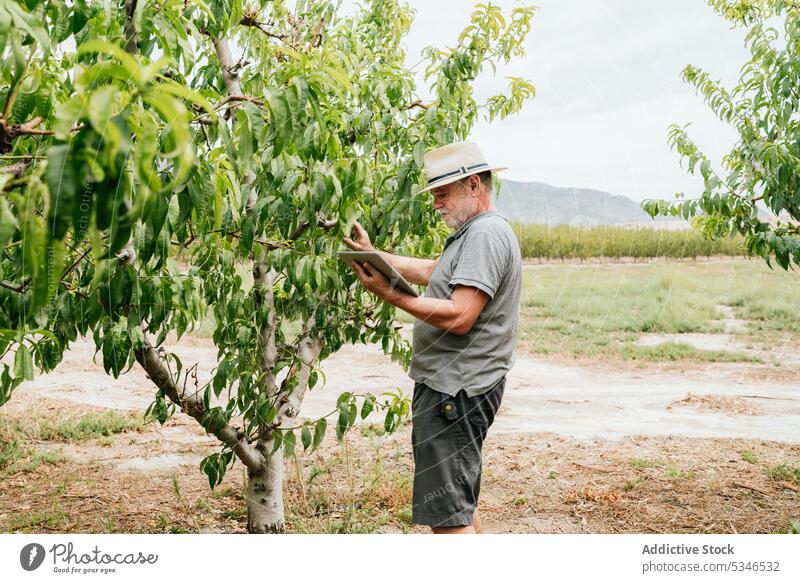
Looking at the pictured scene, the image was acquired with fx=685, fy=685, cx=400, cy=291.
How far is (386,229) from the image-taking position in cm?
210

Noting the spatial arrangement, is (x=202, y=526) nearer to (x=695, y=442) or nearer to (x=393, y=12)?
(x=393, y=12)

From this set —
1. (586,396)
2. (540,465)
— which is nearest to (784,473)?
(540,465)

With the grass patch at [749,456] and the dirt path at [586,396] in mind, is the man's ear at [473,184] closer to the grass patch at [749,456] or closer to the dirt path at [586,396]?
the grass patch at [749,456]

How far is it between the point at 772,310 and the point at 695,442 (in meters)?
6.64

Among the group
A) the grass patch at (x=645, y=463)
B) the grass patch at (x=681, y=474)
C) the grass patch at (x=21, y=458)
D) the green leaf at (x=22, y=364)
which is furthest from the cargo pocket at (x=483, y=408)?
the grass patch at (x=21, y=458)

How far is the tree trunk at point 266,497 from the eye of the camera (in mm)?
2648

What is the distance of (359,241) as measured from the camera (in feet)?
6.82

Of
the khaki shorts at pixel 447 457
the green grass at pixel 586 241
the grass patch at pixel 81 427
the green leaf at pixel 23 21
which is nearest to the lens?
the green leaf at pixel 23 21

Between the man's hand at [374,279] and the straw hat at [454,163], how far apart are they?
28 centimetres

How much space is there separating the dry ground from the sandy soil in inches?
0.4

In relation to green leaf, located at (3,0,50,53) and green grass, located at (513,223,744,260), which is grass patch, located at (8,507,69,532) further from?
green grass, located at (513,223,744,260)

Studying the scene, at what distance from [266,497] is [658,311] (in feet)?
28.4

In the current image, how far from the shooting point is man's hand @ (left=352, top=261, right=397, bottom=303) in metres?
1.76

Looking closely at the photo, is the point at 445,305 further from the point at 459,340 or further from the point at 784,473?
the point at 784,473
